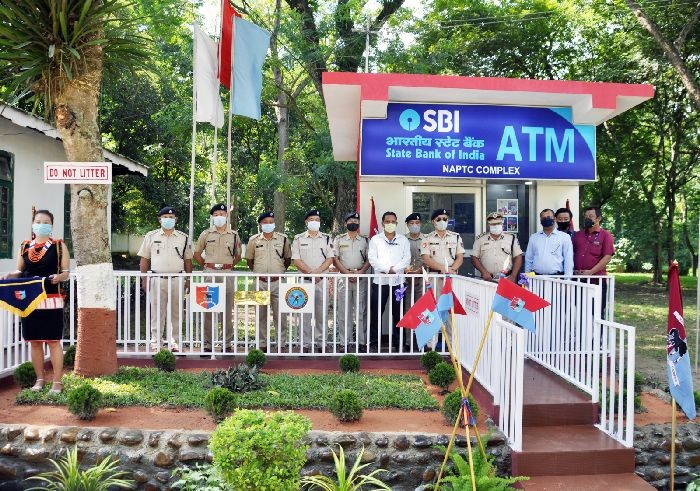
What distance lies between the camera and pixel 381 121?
8320 mm

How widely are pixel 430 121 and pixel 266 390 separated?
4.43m

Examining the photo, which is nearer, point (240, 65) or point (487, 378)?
point (487, 378)

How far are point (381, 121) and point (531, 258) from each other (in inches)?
113

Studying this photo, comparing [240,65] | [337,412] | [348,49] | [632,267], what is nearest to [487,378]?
[337,412]

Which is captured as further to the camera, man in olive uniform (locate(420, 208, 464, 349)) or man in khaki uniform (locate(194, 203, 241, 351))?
man in khaki uniform (locate(194, 203, 241, 351))

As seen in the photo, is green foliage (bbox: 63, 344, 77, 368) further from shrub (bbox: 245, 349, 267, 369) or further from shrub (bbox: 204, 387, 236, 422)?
shrub (bbox: 204, 387, 236, 422)

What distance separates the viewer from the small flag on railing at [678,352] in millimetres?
4945

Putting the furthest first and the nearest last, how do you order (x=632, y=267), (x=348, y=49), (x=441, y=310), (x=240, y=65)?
(x=632, y=267) < (x=348, y=49) < (x=240, y=65) < (x=441, y=310)

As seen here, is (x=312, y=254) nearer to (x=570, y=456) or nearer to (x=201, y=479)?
(x=201, y=479)

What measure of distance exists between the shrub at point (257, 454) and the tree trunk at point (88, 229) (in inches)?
124

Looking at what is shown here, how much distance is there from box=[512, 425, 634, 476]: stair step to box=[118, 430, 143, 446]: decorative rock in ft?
10.2

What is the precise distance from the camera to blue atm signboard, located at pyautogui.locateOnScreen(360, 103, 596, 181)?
325 inches

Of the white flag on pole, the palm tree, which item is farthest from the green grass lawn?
the white flag on pole

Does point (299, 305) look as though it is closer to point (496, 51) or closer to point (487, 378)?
point (487, 378)
